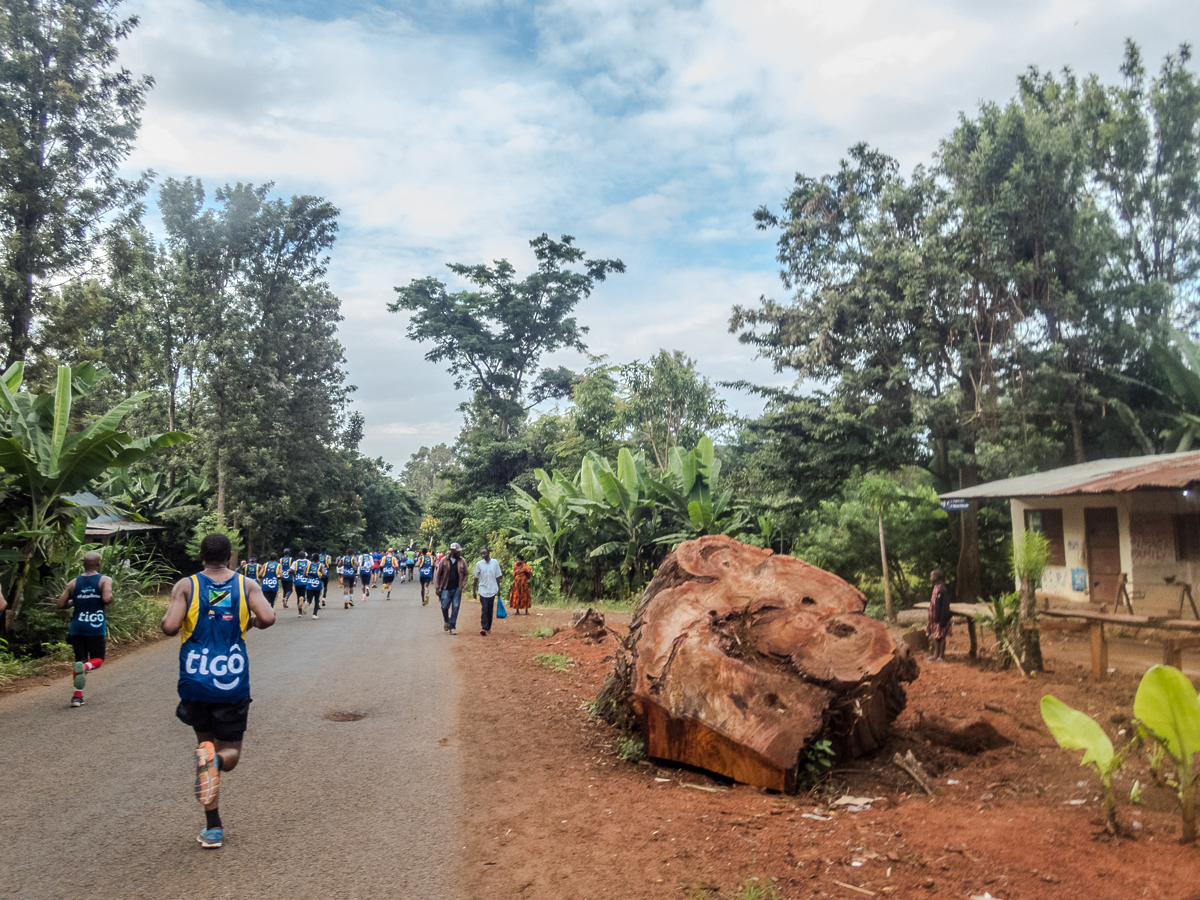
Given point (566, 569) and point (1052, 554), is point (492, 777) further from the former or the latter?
point (566, 569)

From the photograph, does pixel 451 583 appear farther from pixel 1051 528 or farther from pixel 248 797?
pixel 1051 528

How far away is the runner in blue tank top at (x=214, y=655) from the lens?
4207 millimetres

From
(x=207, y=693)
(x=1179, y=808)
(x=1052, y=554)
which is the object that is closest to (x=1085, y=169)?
(x=1052, y=554)

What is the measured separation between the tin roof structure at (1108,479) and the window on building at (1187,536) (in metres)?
1.09

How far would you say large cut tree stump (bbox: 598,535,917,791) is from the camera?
5117 millimetres

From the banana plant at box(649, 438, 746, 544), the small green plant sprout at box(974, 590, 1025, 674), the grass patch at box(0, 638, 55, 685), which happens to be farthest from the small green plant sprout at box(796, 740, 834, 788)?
the banana plant at box(649, 438, 746, 544)

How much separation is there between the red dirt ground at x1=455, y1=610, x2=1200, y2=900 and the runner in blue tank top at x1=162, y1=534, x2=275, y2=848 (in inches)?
57.5

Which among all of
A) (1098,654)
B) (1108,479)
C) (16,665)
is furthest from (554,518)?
A: (1098,654)

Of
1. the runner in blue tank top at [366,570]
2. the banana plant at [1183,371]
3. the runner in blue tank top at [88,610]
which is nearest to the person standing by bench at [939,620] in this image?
the banana plant at [1183,371]

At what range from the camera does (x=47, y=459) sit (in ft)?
32.7

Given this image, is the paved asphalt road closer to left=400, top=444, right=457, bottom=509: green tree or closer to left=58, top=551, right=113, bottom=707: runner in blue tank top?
left=58, top=551, right=113, bottom=707: runner in blue tank top

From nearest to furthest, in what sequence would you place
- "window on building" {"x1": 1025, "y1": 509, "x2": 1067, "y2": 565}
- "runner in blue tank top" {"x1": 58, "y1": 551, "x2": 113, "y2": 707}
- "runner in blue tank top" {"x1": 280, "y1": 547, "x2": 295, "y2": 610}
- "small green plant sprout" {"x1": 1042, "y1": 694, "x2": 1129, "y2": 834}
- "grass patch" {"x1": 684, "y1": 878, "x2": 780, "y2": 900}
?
"grass patch" {"x1": 684, "y1": 878, "x2": 780, "y2": 900} < "small green plant sprout" {"x1": 1042, "y1": 694, "x2": 1129, "y2": 834} < "runner in blue tank top" {"x1": 58, "y1": 551, "x2": 113, "y2": 707} < "window on building" {"x1": 1025, "y1": 509, "x2": 1067, "y2": 565} < "runner in blue tank top" {"x1": 280, "y1": 547, "x2": 295, "y2": 610}

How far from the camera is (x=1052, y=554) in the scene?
15594mm

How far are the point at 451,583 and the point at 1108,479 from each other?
1047 centimetres
